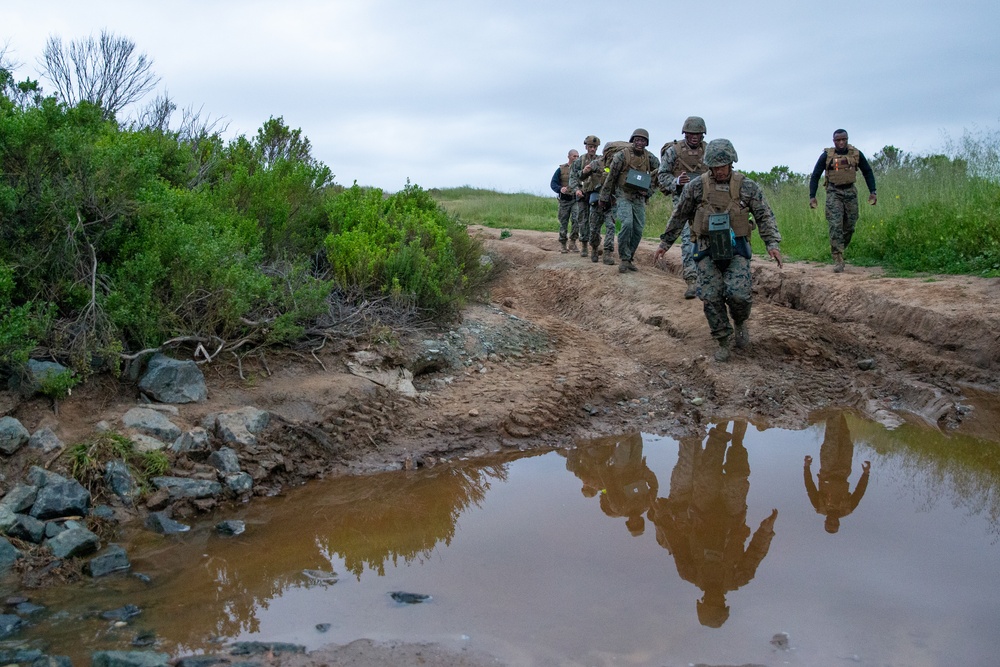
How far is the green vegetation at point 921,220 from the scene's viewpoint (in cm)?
933

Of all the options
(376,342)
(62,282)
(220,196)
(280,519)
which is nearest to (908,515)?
(280,519)

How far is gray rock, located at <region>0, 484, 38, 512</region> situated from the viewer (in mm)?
4258

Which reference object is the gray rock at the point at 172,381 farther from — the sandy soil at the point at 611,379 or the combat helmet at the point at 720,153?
the combat helmet at the point at 720,153

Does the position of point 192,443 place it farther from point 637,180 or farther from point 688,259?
point 637,180

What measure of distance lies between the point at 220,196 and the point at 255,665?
5169 mm

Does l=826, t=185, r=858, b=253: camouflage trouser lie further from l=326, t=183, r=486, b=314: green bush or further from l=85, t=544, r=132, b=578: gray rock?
l=85, t=544, r=132, b=578: gray rock

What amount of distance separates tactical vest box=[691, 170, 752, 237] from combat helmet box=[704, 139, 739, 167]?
18cm

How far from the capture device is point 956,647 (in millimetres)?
3283

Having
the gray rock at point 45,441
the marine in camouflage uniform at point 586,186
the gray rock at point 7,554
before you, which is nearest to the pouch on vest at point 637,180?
the marine in camouflage uniform at point 586,186

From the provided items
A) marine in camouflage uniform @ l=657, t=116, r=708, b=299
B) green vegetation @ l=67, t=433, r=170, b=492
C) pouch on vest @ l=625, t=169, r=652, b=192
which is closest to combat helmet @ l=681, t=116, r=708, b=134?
marine in camouflage uniform @ l=657, t=116, r=708, b=299

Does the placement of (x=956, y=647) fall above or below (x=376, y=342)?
below

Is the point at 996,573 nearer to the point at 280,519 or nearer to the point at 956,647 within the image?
the point at 956,647

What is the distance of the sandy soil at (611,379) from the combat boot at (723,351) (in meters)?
0.09

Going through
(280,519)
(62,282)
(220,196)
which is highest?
(220,196)
